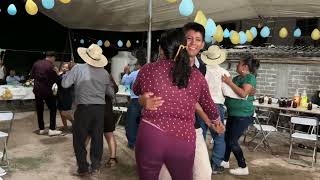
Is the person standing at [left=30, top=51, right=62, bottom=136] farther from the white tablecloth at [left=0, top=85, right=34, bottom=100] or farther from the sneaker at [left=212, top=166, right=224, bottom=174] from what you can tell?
the sneaker at [left=212, top=166, right=224, bottom=174]

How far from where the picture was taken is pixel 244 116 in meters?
4.31

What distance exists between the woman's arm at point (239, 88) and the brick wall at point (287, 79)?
4.59 m

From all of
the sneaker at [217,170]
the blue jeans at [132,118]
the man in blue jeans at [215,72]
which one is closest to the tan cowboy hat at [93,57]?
the man in blue jeans at [215,72]

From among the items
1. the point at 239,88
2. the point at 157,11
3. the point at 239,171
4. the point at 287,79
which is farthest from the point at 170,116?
the point at 287,79

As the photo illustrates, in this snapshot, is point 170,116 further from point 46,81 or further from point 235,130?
point 46,81

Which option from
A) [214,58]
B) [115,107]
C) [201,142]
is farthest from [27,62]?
[201,142]

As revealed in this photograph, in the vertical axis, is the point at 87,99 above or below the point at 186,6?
below

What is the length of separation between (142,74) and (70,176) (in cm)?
266

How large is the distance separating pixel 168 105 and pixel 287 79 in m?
7.11

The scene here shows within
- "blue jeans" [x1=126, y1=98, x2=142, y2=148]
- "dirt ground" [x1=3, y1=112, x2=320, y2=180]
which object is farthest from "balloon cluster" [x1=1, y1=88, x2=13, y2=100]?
"blue jeans" [x1=126, y1=98, x2=142, y2=148]

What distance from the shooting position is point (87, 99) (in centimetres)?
422

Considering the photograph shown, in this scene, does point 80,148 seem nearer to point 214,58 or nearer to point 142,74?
point 214,58

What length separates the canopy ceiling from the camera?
651 centimetres

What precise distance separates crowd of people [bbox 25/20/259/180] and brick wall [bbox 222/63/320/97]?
3936 mm
